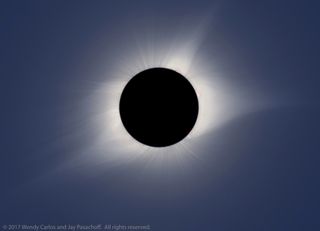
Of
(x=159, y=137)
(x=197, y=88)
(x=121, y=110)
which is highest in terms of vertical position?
(x=197, y=88)

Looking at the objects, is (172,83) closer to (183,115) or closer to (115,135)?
(183,115)

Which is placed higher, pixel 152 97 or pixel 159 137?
pixel 152 97

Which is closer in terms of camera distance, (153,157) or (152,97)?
(152,97)

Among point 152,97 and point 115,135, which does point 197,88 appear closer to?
point 152,97

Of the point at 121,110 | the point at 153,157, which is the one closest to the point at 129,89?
the point at 121,110

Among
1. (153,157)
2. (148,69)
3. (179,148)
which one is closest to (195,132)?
(179,148)

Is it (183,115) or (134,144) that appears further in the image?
(134,144)
